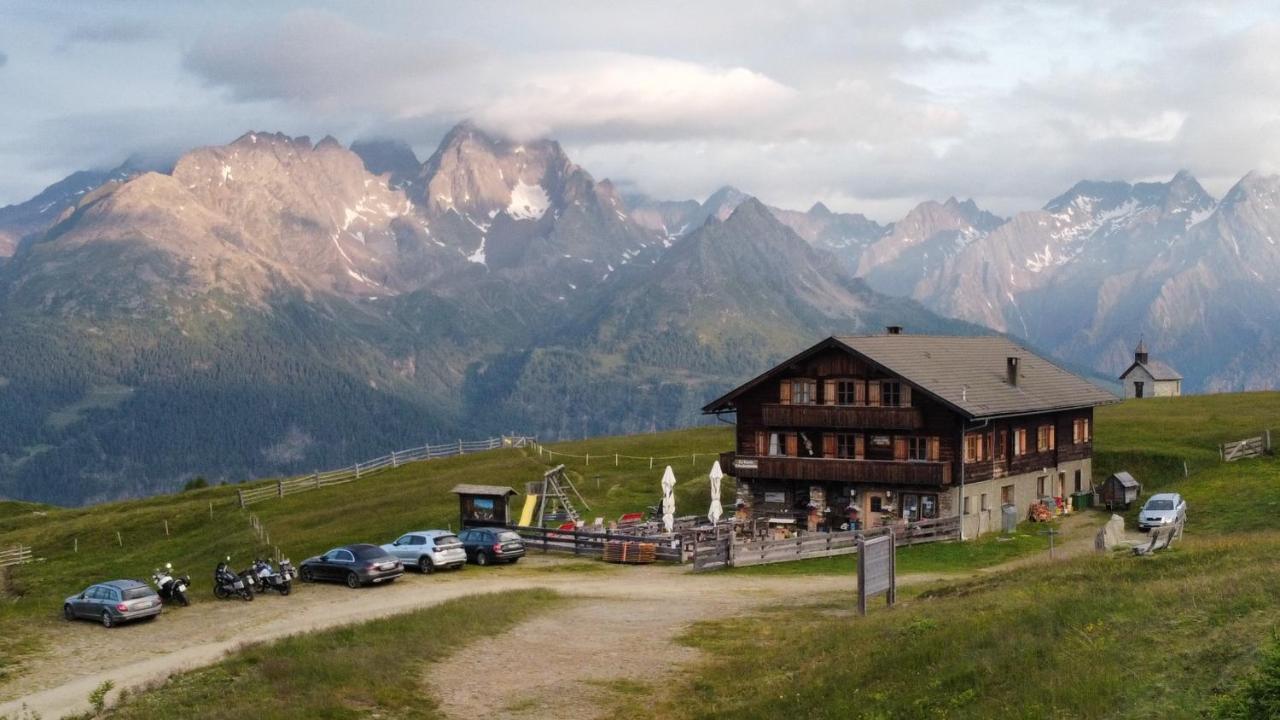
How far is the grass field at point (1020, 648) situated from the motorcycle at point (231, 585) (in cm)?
2093

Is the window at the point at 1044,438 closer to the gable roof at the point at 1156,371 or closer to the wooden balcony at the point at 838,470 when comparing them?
the wooden balcony at the point at 838,470

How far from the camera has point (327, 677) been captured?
2767cm

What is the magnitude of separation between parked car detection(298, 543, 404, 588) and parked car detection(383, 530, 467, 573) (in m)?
2.99

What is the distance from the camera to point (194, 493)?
107 metres

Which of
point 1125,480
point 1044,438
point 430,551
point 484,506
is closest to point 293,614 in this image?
point 430,551

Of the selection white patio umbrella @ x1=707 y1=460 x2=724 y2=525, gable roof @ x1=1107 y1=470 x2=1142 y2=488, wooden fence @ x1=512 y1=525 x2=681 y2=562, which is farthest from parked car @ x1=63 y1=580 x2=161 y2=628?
gable roof @ x1=1107 y1=470 x2=1142 y2=488

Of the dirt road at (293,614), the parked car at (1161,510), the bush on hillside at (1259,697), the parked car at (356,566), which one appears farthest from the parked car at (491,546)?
the bush on hillside at (1259,697)

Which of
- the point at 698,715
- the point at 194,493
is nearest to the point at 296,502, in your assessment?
the point at 194,493

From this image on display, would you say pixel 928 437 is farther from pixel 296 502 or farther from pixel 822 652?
pixel 296 502

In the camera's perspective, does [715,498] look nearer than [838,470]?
Yes

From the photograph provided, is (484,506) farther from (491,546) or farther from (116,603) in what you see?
(116,603)

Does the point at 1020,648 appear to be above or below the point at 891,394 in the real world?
below

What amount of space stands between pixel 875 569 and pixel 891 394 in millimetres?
29664

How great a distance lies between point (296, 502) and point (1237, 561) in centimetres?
7591
